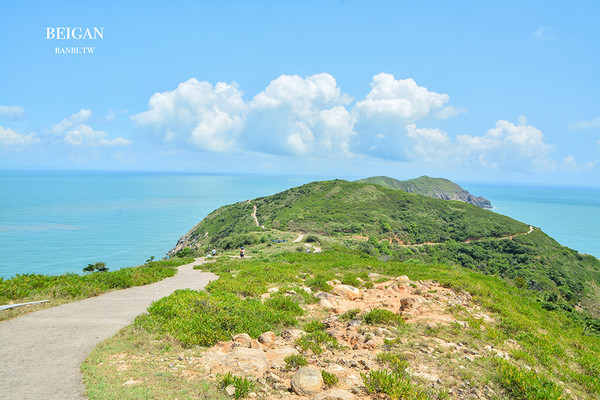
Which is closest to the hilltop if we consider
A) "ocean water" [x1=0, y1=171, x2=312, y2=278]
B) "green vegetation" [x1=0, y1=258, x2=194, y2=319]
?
"green vegetation" [x1=0, y1=258, x2=194, y2=319]

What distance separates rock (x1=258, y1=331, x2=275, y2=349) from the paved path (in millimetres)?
4686

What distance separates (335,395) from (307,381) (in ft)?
2.58

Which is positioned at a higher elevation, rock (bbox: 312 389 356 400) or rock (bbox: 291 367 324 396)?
rock (bbox: 312 389 356 400)

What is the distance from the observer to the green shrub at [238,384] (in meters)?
6.30

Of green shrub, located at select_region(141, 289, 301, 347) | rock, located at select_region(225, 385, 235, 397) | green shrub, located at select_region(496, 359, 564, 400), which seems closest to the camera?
rock, located at select_region(225, 385, 235, 397)

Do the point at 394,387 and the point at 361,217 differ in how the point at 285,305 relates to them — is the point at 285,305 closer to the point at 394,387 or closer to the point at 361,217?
the point at 394,387

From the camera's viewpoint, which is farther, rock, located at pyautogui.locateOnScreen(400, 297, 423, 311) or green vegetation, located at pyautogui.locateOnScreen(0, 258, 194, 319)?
rock, located at pyautogui.locateOnScreen(400, 297, 423, 311)

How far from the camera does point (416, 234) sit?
70.4 m

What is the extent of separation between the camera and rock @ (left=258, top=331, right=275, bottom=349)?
365 inches

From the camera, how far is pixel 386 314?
11.2 meters

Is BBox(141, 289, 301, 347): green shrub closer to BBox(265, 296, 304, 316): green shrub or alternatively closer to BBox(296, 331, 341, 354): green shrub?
BBox(265, 296, 304, 316): green shrub

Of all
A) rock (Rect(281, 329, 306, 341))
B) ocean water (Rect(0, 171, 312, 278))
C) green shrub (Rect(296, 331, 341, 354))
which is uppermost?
green shrub (Rect(296, 331, 341, 354))

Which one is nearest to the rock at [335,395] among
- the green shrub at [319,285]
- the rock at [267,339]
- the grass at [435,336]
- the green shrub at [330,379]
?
the green shrub at [330,379]

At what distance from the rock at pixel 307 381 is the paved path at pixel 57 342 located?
452 centimetres
